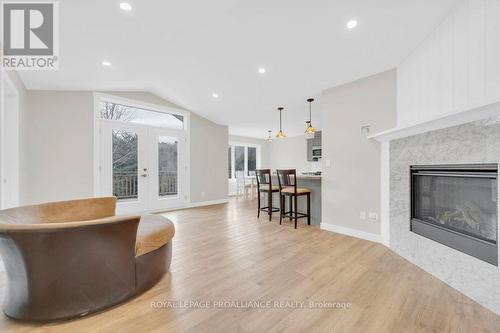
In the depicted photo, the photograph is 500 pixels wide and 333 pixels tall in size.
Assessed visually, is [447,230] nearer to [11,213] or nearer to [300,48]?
[300,48]

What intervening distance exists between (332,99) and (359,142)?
0.89 m

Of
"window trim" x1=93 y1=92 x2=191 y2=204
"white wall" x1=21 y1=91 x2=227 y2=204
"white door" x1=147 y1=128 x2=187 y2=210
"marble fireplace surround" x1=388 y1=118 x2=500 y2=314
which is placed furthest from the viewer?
"white door" x1=147 y1=128 x2=187 y2=210

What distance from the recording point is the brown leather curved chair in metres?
1.36

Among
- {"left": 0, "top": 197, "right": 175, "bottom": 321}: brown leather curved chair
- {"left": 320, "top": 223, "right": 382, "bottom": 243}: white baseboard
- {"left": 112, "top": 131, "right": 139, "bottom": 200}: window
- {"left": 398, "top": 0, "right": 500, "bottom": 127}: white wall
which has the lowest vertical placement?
{"left": 320, "top": 223, "right": 382, "bottom": 243}: white baseboard

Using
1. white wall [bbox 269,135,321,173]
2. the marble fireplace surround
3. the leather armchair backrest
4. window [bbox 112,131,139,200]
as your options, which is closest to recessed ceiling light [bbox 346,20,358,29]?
the marble fireplace surround

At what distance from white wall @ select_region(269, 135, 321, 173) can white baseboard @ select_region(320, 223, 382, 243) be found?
187 inches

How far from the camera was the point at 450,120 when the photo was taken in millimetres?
1822

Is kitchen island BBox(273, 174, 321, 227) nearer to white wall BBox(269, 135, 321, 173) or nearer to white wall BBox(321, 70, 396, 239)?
white wall BBox(321, 70, 396, 239)

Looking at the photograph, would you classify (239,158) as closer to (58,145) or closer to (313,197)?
(313,197)

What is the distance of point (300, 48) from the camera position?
2.71 metres

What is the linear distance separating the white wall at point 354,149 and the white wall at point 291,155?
15.2ft

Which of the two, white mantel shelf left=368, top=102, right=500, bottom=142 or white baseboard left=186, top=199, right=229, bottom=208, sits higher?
white mantel shelf left=368, top=102, right=500, bottom=142

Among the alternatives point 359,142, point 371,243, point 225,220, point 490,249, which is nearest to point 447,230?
point 490,249

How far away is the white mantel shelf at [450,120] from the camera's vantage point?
151 centimetres
